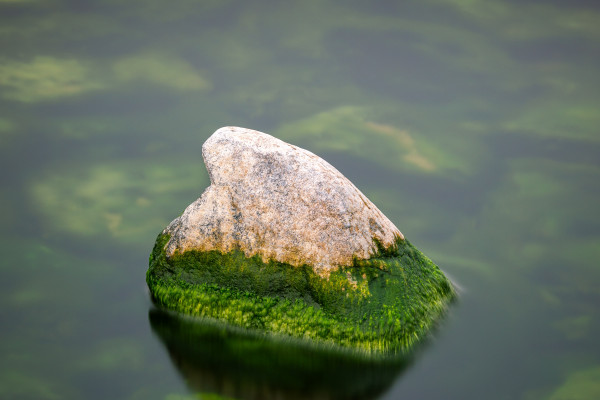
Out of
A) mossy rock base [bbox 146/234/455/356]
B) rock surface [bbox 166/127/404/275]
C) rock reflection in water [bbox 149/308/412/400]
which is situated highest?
rock surface [bbox 166/127/404/275]

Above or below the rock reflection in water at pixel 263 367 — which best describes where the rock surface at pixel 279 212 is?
above

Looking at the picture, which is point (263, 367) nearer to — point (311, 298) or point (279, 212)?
point (311, 298)

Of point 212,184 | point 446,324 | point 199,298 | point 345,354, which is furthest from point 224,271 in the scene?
point 446,324

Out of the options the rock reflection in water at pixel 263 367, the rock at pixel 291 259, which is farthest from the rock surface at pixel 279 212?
the rock reflection in water at pixel 263 367

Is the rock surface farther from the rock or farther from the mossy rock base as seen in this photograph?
the mossy rock base

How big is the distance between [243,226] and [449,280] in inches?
96.5

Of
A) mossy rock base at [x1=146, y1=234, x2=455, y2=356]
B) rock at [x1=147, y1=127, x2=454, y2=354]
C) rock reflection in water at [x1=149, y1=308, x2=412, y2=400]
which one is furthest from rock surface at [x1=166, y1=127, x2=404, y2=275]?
rock reflection in water at [x1=149, y1=308, x2=412, y2=400]

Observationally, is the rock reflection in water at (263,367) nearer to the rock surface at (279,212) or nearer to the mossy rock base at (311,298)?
the mossy rock base at (311,298)

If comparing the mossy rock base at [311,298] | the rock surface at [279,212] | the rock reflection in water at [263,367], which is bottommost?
the rock reflection in water at [263,367]

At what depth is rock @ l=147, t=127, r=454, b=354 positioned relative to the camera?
24.6ft

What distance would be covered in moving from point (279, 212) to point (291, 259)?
0.47 meters

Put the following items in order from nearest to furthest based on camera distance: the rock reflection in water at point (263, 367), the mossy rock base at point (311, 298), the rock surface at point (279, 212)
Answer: the rock reflection in water at point (263, 367), the mossy rock base at point (311, 298), the rock surface at point (279, 212)

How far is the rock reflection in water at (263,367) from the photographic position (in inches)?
276

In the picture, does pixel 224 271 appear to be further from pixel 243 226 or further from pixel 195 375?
pixel 195 375
